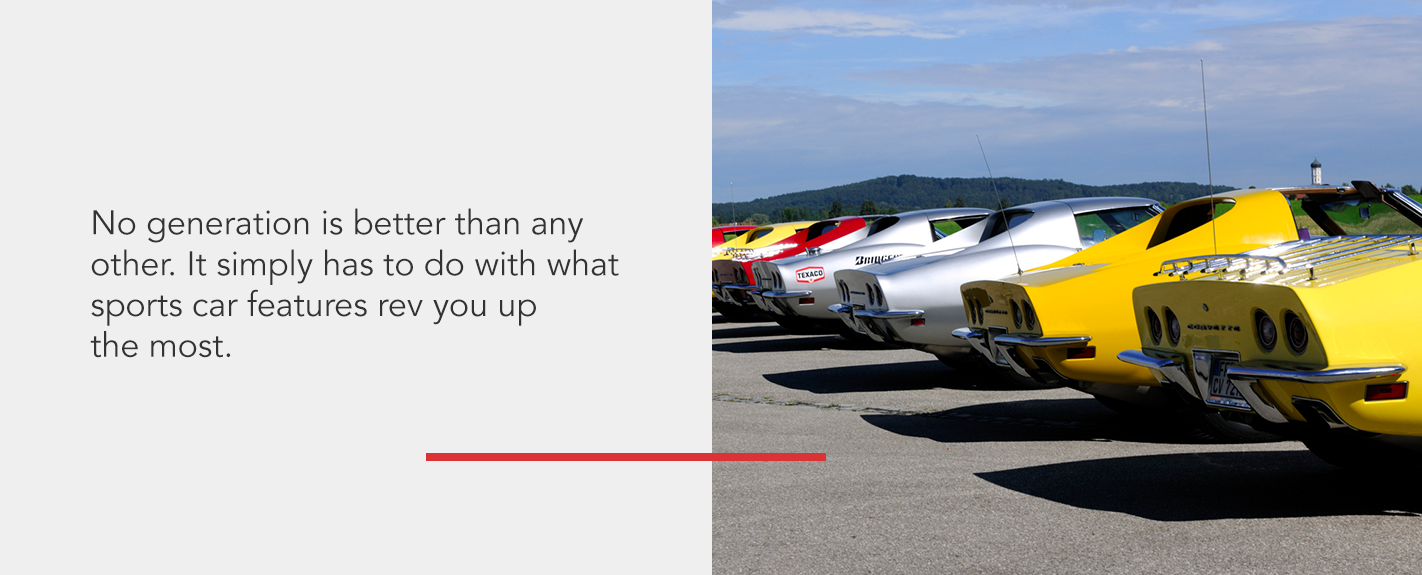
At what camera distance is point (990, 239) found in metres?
9.95

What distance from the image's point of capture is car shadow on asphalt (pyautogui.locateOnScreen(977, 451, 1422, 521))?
16.2 feet

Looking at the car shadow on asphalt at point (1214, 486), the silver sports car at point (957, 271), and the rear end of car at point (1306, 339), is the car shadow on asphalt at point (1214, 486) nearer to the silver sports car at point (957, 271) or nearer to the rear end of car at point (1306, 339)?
the rear end of car at point (1306, 339)

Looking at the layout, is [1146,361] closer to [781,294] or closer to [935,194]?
[781,294]

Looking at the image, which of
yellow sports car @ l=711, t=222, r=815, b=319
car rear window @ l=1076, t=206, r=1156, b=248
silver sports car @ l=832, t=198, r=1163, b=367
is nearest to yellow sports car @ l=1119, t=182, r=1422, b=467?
silver sports car @ l=832, t=198, r=1163, b=367

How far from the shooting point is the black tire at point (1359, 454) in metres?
4.89

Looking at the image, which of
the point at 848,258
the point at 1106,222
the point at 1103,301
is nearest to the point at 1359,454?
the point at 1103,301

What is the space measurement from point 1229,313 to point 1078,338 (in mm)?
1882

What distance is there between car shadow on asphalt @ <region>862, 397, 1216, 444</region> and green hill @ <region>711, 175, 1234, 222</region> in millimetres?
1403

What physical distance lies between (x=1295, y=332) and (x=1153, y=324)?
0.93 metres

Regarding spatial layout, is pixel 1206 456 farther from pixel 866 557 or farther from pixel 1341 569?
pixel 866 557

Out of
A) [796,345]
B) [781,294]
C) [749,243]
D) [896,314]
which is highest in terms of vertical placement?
[749,243]

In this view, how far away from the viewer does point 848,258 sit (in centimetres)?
1226

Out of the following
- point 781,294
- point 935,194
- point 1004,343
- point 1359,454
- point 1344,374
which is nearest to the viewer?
point 1344,374

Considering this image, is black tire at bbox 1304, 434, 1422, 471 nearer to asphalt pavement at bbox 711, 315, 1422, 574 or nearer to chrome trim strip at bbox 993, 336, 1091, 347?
asphalt pavement at bbox 711, 315, 1422, 574
